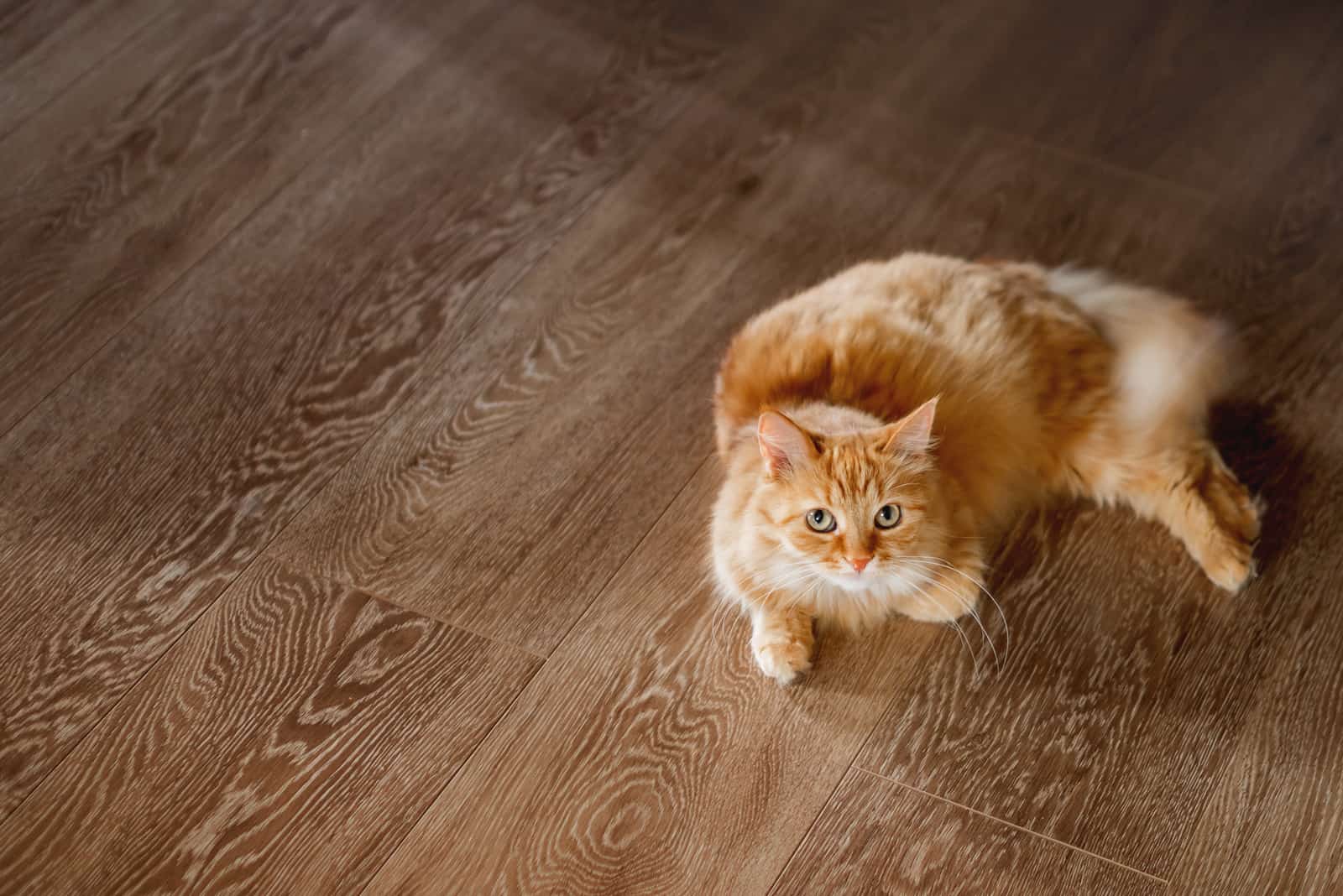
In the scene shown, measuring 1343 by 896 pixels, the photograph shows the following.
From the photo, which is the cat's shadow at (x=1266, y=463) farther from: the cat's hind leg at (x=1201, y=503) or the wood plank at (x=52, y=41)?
the wood plank at (x=52, y=41)

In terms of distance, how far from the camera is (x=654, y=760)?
1457 mm

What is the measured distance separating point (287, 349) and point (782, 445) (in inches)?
37.3

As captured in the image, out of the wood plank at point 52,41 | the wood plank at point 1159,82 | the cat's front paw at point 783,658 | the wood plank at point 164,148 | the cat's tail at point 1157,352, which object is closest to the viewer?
the cat's front paw at point 783,658

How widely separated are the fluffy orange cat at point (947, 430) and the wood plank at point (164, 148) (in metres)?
1.05

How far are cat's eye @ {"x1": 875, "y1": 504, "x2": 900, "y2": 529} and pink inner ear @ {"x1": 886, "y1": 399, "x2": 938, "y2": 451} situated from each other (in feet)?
0.24

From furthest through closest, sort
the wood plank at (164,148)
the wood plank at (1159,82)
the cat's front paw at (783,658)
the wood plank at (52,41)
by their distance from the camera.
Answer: the wood plank at (52,41) → the wood plank at (1159,82) → the wood plank at (164,148) → the cat's front paw at (783,658)

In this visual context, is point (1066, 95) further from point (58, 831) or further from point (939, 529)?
point (58, 831)

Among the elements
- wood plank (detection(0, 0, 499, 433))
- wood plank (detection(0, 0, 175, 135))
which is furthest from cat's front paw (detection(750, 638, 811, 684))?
wood plank (detection(0, 0, 175, 135))

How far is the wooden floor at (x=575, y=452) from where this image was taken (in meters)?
1.40

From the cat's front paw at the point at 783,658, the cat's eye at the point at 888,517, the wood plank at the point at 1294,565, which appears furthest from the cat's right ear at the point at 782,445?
the wood plank at the point at 1294,565

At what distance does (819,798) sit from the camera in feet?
4.65

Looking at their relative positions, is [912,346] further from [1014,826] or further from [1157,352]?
[1014,826]

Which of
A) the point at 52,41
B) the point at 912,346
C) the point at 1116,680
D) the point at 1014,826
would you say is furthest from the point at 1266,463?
the point at 52,41

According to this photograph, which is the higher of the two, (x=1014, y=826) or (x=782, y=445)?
(x=782, y=445)
